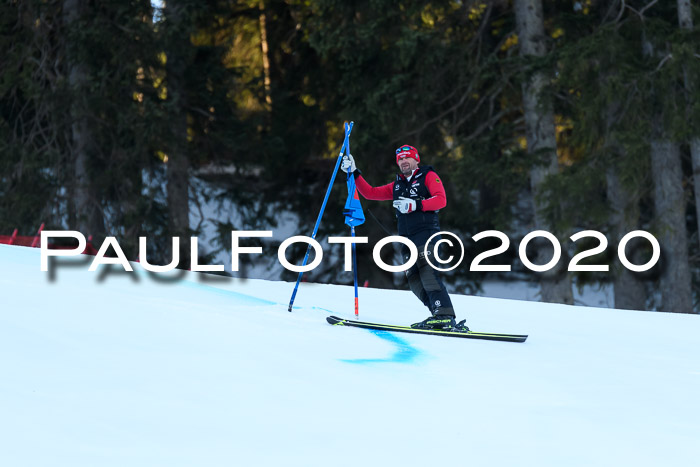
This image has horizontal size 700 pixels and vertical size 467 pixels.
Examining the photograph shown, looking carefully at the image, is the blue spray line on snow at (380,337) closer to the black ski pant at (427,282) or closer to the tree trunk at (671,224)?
the black ski pant at (427,282)

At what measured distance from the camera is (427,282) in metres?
8.05

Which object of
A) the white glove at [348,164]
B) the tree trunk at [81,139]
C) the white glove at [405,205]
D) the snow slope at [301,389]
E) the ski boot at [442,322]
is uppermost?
the tree trunk at [81,139]

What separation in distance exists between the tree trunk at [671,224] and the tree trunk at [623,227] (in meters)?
0.48

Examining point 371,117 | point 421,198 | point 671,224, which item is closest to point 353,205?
point 421,198

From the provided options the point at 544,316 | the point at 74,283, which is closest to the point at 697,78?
the point at 544,316

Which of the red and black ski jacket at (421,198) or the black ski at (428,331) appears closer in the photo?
the red and black ski jacket at (421,198)

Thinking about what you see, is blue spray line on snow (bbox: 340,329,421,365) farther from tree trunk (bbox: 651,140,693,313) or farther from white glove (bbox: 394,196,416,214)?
tree trunk (bbox: 651,140,693,313)

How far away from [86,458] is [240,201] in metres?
18.2

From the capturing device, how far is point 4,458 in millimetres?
4238

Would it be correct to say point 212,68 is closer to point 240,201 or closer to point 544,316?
point 240,201

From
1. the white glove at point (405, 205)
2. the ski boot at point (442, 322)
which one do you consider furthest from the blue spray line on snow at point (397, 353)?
the white glove at point (405, 205)

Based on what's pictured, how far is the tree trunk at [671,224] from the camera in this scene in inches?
623

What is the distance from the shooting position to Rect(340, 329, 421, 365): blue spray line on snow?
22.4 feet

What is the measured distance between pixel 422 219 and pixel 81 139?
14.2 m
